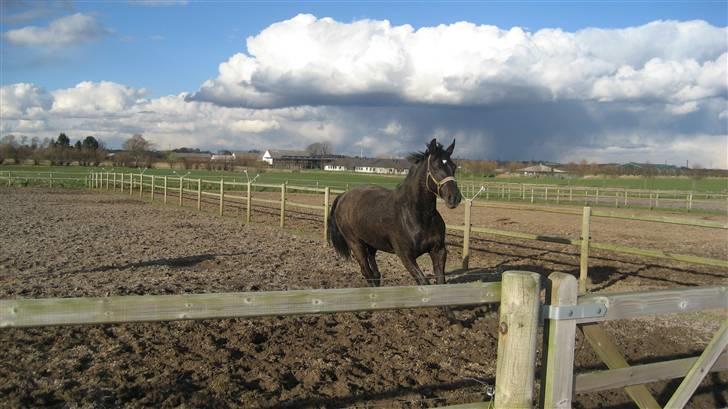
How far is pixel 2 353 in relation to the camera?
169 inches

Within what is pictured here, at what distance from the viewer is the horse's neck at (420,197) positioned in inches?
247

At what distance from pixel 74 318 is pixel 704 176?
89729 millimetres

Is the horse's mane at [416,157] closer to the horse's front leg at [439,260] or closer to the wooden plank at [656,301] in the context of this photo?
the horse's front leg at [439,260]

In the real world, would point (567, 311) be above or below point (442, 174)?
below

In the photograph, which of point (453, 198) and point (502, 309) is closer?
point (502, 309)

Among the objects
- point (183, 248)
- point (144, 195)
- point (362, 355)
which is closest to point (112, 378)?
point (362, 355)

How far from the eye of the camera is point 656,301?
2.74 metres

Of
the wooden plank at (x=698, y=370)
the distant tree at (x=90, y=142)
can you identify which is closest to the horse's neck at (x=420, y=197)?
the wooden plank at (x=698, y=370)

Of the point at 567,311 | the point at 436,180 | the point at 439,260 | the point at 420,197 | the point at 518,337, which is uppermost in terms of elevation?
the point at 436,180

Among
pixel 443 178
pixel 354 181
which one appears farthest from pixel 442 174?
pixel 354 181

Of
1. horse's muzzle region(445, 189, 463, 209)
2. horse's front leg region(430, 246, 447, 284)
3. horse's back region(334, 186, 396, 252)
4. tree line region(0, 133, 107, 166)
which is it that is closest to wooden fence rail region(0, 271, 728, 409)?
horse's muzzle region(445, 189, 463, 209)

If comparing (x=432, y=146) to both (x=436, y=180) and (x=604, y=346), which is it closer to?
(x=436, y=180)

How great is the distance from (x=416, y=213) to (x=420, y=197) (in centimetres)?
18

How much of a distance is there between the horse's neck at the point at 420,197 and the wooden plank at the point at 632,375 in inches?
135
